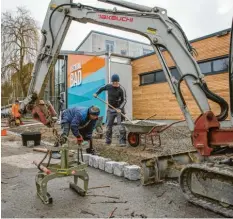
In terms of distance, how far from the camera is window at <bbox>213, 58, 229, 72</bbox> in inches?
495

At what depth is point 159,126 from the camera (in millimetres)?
7750

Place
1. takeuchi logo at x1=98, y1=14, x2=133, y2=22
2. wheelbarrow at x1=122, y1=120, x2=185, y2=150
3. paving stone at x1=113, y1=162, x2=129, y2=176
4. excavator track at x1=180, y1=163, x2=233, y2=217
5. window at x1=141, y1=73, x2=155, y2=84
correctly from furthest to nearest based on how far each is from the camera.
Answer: window at x1=141, y1=73, x2=155, y2=84
wheelbarrow at x1=122, y1=120, x2=185, y2=150
paving stone at x1=113, y1=162, x2=129, y2=176
takeuchi logo at x1=98, y1=14, x2=133, y2=22
excavator track at x1=180, y1=163, x2=233, y2=217

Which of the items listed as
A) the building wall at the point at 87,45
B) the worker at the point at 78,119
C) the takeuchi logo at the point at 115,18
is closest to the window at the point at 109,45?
the building wall at the point at 87,45

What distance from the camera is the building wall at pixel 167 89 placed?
1260 cm

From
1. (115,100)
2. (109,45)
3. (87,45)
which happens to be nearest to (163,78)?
(115,100)

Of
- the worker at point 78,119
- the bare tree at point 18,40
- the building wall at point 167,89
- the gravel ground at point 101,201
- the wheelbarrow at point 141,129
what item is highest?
the bare tree at point 18,40

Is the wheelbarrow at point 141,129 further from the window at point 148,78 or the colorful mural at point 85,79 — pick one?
the colorful mural at point 85,79

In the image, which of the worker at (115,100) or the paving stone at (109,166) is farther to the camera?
the worker at (115,100)

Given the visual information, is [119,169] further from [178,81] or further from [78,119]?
[178,81]

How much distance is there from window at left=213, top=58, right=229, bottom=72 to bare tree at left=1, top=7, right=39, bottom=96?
64.7 ft

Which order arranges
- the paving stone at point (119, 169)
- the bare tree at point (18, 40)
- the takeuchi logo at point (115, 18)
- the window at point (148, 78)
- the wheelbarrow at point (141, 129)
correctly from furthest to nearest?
the bare tree at point (18, 40) < the window at point (148, 78) < the wheelbarrow at point (141, 129) < the paving stone at point (119, 169) < the takeuchi logo at point (115, 18)

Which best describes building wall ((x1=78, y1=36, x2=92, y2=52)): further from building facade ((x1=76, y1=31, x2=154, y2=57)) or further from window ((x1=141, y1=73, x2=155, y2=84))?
window ((x1=141, y1=73, x2=155, y2=84))

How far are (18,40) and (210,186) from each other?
27.6 m

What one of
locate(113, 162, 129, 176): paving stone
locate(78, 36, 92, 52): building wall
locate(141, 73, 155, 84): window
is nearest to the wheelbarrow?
locate(113, 162, 129, 176): paving stone
